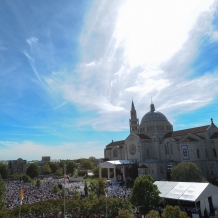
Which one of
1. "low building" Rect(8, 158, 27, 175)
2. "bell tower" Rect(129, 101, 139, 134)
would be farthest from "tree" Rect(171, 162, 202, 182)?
"low building" Rect(8, 158, 27, 175)

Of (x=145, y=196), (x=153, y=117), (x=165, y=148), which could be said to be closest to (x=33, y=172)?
(x=153, y=117)

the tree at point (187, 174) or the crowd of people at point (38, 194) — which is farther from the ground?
the tree at point (187, 174)

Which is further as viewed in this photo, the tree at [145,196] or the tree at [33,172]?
the tree at [33,172]

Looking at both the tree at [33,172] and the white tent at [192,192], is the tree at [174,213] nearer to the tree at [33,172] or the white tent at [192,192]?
the white tent at [192,192]

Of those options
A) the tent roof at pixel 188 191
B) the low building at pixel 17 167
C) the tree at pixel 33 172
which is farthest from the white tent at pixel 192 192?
the low building at pixel 17 167

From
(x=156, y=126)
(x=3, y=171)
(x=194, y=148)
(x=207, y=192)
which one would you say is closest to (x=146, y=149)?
(x=156, y=126)

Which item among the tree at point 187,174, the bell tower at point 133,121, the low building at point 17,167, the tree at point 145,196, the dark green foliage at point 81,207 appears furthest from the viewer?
the low building at point 17,167

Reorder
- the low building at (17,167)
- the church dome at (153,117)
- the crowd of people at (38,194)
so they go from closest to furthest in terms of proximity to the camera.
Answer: the crowd of people at (38,194) < the church dome at (153,117) < the low building at (17,167)
